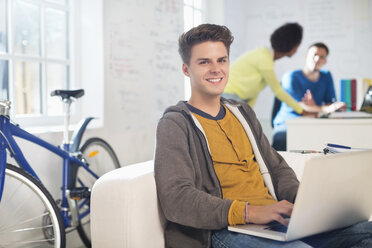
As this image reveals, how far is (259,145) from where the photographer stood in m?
1.72

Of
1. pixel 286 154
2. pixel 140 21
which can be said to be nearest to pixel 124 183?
pixel 286 154

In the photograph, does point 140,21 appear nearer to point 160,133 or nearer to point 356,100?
point 356,100

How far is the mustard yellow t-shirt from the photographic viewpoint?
1.54m

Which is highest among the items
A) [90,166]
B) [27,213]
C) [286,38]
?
[286,38]

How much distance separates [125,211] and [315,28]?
4929 mm

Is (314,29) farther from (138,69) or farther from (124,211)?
(124,211)

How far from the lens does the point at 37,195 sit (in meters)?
1.98

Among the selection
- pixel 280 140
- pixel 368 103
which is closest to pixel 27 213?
pixel 280 140

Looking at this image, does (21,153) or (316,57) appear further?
(316,57)

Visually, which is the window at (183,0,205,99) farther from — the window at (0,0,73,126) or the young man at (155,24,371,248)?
the young man at (155,24,371,248)

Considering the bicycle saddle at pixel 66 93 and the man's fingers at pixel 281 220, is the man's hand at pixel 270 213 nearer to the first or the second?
the man's fingers at pixel 281 220

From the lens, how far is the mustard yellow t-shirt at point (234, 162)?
5.06ft

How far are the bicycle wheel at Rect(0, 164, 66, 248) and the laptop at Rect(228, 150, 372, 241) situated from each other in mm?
945

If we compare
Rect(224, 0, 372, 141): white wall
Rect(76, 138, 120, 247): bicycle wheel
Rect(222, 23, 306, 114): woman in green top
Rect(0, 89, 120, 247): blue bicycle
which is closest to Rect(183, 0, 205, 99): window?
Rect(224, 0, 372, 141): white wall
